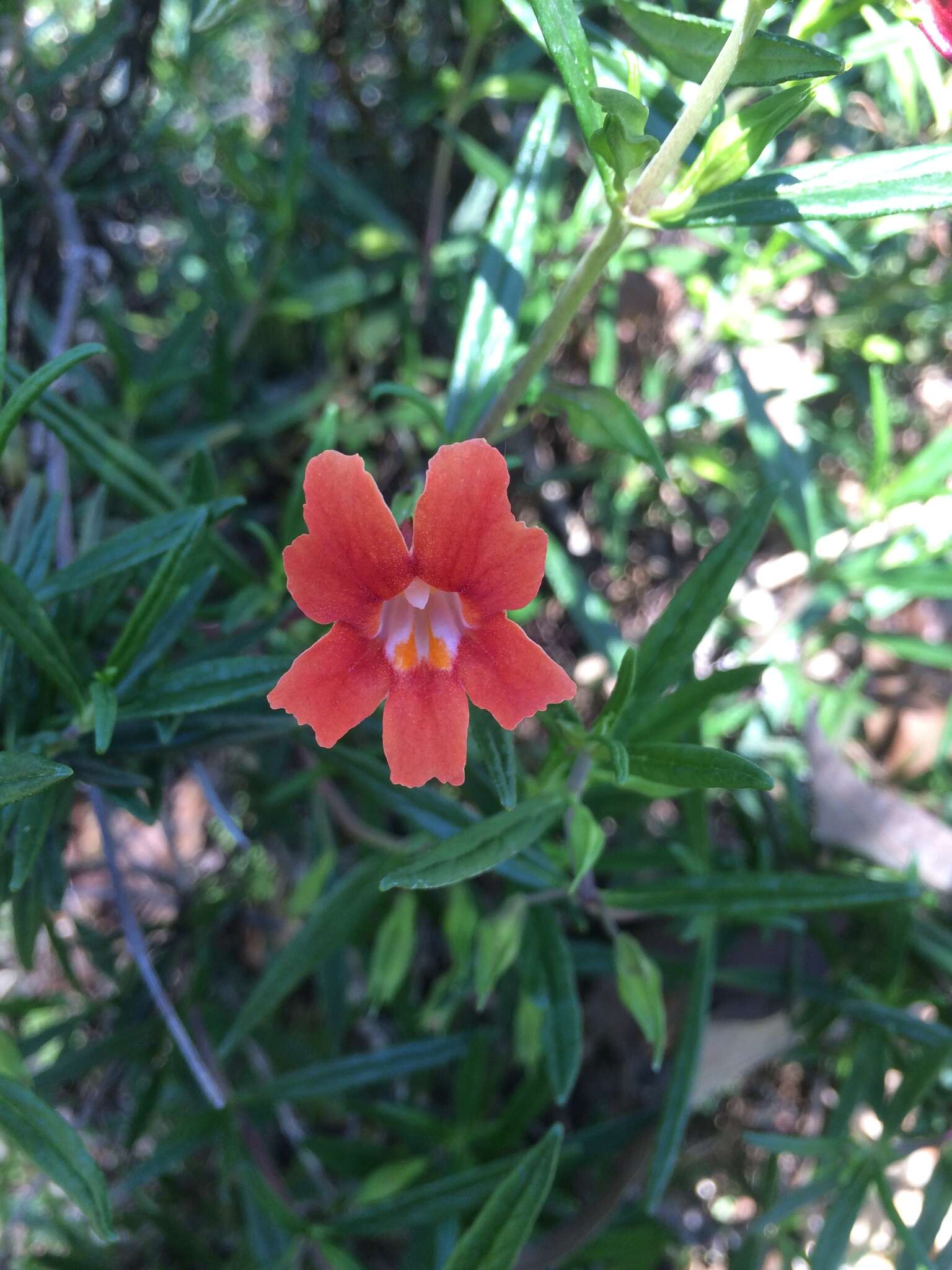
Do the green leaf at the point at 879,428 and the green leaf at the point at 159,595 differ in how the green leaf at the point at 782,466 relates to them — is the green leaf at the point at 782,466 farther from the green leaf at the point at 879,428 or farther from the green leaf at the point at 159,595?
the green leaf at the point at 159,595

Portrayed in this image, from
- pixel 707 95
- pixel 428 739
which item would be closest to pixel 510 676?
pixel 428 739

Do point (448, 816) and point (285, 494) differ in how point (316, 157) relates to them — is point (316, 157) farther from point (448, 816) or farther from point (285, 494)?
point (448, 816)

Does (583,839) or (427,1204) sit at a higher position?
(583,839)

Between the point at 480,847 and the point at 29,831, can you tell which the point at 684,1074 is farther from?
the point at 29,831

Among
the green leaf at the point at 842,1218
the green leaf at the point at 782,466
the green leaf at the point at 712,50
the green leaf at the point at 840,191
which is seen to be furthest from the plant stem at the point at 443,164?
the green leaf at the point at 842,1218

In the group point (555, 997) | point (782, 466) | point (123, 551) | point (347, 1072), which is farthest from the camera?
point (782, 466)

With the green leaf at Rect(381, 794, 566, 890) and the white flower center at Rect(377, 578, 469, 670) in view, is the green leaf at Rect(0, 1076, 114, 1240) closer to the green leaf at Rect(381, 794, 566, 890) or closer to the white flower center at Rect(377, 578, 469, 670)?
the green leaf at Rect(381, 794, 566, 890)

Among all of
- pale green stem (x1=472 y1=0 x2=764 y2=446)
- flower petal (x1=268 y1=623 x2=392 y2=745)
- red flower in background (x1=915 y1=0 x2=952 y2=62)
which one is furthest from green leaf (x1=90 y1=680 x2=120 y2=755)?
red flower in background (x1=915 y1=0 x2=952 y2=62)

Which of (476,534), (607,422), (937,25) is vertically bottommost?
(607,422)
